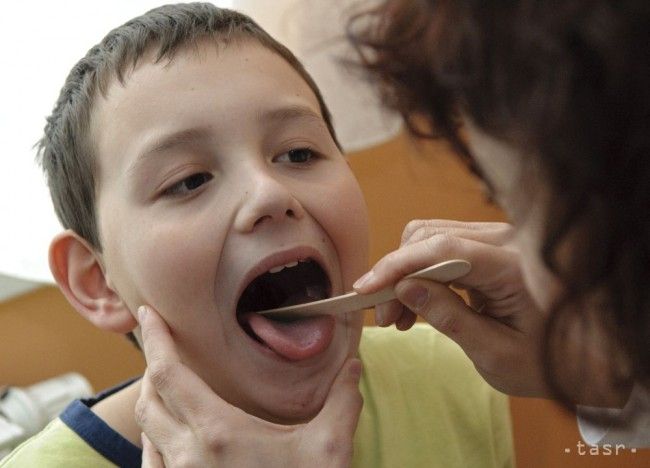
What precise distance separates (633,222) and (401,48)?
16cm

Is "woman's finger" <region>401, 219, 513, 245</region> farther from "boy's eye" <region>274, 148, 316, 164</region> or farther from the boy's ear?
the boy's ear

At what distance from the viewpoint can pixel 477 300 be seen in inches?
28.5

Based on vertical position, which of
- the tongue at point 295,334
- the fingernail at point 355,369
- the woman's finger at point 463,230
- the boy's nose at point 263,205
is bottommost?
the fingernail at point 355,369

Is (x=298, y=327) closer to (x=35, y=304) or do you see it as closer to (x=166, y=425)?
(x=166, y=425)

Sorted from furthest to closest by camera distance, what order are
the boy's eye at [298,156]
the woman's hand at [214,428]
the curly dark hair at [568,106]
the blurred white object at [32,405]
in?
the blurred white object at [32,405]
the boy's eye at [298,156]
the woman's hand at [214,428]
the curly dark hair at [568,106]

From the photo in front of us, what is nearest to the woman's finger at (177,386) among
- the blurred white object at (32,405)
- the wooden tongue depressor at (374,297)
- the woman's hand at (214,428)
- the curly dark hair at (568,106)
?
the woman's hand at (214,428)

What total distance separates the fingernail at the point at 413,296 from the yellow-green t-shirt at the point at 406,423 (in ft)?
0.76

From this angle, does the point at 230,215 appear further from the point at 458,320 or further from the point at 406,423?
the point at 406,423

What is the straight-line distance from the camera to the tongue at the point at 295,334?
2.22 feet

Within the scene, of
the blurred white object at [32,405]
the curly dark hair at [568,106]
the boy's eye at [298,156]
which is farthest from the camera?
the blurred white object at [32,405]

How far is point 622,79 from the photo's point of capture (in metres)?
0.41

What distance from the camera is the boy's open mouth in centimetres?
68

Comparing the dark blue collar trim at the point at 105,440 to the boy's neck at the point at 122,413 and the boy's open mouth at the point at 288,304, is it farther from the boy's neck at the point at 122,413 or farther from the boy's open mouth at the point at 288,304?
the boy's open mouth at the point at 288,304

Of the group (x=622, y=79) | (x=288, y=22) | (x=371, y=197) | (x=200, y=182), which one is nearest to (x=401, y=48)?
(x=622, y=79)
